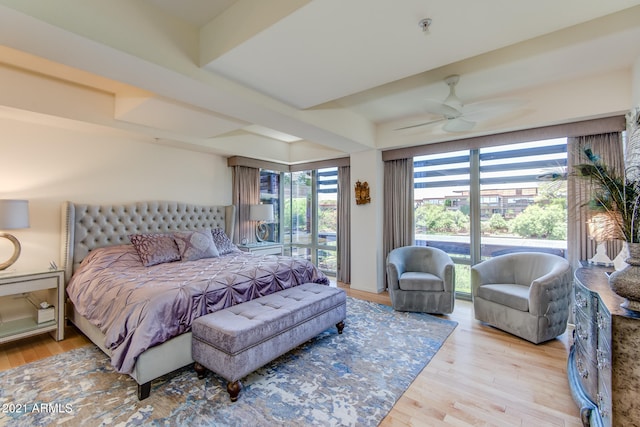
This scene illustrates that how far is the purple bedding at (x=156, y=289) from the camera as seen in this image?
2249 millimetres

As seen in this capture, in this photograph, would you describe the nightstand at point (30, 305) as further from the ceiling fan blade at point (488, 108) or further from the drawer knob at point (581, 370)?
the drawer knob at point (581, 370)

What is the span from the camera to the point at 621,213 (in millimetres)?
1649

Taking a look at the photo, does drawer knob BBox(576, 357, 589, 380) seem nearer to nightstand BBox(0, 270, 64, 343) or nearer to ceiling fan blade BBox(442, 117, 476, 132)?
ceiling fan blade BBox(442, 117, 476, 132)

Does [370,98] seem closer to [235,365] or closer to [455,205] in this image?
[455,205]

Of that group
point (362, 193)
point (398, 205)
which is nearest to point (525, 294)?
point (398, 205)

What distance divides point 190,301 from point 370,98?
3057mm

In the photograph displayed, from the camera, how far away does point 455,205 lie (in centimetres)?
454

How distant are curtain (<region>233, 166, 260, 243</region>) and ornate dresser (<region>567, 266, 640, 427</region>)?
4750mm

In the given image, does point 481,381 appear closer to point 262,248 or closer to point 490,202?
point 490,202

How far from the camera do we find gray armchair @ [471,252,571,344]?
2955 millimetres

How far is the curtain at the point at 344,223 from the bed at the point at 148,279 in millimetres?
1739

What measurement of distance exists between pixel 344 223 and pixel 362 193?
0.89m

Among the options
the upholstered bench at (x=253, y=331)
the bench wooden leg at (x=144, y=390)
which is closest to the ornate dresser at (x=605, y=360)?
the upholstered bench at (x=253, y=331)

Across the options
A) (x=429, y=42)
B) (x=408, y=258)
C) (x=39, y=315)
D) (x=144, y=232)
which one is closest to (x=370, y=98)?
(x=429, y=42)
